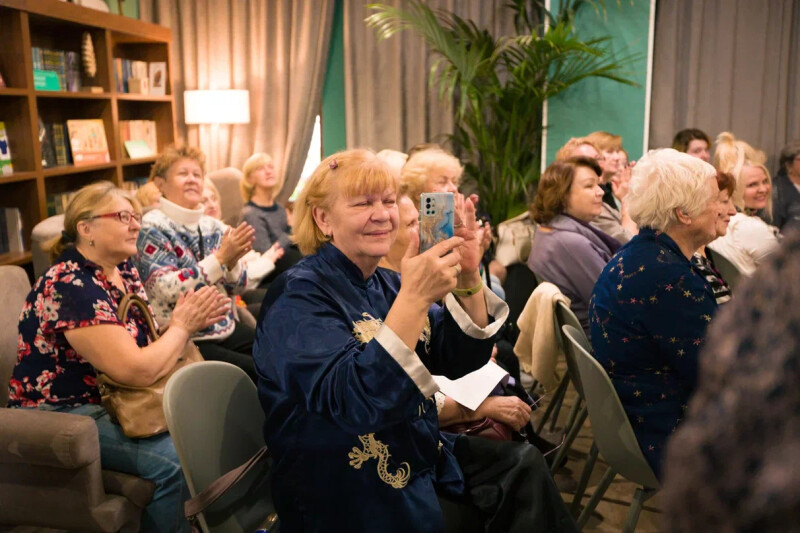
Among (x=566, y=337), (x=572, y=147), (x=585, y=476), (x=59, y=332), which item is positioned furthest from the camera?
(x=572, y=147)

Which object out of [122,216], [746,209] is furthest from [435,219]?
[746,209]

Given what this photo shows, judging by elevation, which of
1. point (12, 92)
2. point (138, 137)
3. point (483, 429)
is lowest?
point (483, 429)

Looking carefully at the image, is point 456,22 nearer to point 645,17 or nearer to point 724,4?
point 645,17

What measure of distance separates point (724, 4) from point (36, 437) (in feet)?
18.9

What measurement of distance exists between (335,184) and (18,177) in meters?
2.69

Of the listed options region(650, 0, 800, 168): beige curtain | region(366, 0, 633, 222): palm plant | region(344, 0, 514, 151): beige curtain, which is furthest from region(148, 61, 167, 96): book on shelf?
region(650, 0, 800, 168): beige curtain

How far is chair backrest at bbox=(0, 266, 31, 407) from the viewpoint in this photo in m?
2.32

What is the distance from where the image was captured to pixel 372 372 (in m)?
1.22

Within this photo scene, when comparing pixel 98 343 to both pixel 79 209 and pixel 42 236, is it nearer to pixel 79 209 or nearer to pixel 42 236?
pixel 79 209

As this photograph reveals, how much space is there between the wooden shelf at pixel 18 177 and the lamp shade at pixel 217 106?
1.97m

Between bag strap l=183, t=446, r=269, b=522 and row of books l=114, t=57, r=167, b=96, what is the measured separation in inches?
159

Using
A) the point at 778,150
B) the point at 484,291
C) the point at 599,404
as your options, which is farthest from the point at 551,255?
the point at 778,150

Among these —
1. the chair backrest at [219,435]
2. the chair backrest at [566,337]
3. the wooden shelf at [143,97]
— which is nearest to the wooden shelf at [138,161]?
the wooden shelf at [143,97]

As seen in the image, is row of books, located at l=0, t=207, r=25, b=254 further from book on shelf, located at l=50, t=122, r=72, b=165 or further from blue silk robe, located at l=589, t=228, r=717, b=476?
blue silk robe, located at l=589, t=228, r=717, b=476
